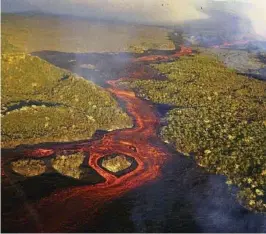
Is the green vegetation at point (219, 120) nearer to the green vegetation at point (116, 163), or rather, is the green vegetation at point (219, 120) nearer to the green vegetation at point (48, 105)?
the green vegetation at point (116, 163)

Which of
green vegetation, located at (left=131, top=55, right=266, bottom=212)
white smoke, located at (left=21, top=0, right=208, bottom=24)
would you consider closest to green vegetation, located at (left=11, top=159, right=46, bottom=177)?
green vegetation, located at (left=131, top=55, right=266, bottom=212)

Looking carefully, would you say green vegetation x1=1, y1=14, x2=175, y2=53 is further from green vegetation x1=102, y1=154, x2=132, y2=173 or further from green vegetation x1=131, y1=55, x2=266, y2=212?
green vegetation x1=102, y1=154, x2=132, y2=173

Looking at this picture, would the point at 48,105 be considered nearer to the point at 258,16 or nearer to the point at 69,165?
the point at 69,165

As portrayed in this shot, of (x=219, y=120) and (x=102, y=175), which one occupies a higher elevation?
(x=219, y=120)

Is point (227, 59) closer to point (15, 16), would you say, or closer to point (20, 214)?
point (15, 16)

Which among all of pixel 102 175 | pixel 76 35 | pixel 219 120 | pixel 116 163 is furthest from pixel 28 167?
pixel 76 35

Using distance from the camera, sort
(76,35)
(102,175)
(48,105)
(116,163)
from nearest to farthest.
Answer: (102,175)
(116,163)
(48,105)
(76,35)

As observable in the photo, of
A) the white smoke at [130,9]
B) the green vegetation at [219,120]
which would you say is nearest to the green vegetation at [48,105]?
the green vegetation at [219,120]
